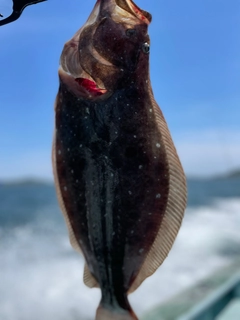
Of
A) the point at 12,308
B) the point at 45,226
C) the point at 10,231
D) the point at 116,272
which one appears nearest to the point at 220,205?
the point at 45,226

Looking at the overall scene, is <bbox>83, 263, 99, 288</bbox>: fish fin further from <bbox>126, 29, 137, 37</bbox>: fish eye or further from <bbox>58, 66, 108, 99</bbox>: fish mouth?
<bbox>126, 29, 137, 37</bbox>: fish eye

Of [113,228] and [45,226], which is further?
[45,226]

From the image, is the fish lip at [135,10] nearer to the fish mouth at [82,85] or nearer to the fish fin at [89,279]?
the fish mouth at [82,85]

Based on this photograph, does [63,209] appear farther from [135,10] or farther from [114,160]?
[135,10]

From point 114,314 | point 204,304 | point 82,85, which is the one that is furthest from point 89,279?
point 204,304

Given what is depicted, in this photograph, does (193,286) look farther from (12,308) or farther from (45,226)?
(45,226)

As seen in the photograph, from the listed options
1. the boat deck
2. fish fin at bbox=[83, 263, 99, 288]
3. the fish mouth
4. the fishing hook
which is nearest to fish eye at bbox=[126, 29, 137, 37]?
the fish mouth
